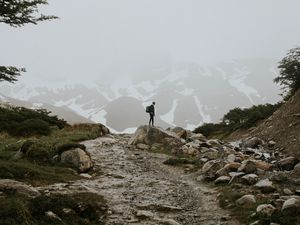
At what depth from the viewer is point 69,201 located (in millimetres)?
10227

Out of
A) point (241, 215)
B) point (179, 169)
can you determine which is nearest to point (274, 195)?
point (241, 215)

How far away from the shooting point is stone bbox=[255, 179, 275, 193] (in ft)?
40.6

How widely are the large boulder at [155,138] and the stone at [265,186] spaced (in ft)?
41.3

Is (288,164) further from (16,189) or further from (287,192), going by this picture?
(16,189)

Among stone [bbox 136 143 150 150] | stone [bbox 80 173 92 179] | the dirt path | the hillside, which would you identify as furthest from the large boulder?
stone [bbox 80 173 92 179]

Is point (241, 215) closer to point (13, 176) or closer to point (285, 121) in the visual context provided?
point (13, 176)

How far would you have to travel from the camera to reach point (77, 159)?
17.7 meters

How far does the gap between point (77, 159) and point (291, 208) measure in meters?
10.2

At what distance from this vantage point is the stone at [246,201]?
37.4ft

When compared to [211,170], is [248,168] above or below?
below

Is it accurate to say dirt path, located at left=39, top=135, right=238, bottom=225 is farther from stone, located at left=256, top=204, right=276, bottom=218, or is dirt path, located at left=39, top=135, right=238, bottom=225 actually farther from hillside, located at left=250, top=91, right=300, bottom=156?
hillside, located at left=250, top=91, right=300, bottom=156

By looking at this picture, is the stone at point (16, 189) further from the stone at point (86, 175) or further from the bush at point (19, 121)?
the bush at point (19, 121)

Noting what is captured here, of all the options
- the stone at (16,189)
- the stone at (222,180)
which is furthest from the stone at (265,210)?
the stone at (16,189)

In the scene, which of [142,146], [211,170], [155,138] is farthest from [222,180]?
[155,138]
